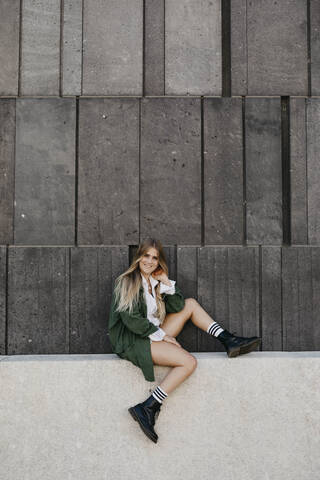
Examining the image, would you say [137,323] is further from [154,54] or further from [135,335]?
[154,54]

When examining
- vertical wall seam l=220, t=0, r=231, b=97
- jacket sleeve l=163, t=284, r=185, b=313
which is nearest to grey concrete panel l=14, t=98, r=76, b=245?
jacket sleeve l=163, t=284, r=185, b=313

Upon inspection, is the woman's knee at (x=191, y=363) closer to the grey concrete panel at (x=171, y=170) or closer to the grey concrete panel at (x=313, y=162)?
the grey concrete panel at (x=171, y=170)

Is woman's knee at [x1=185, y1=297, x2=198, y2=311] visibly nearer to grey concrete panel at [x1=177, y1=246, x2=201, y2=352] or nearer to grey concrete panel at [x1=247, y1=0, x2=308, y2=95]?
grey concrete panel at [x1=177, y1=246, x2=201, y2=352]

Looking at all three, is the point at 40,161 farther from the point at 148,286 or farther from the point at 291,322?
the point at 291,322

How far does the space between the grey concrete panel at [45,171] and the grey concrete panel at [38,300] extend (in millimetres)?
156

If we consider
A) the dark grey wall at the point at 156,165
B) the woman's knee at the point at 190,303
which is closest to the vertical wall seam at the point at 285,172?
the dark grey wall at the point at 156,165

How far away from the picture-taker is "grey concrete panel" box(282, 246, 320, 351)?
13.7 ft

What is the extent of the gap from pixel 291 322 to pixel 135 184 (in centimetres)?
196

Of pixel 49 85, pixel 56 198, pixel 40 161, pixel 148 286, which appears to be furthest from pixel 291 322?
pixel 49 85

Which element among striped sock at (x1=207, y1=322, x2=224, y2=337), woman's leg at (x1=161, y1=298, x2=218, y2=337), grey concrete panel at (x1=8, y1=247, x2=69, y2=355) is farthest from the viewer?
grey concrete panel at (x1=8, y1=247, x2=69, y2=355)

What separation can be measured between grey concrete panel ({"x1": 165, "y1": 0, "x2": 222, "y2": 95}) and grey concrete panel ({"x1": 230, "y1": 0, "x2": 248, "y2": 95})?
0.13m

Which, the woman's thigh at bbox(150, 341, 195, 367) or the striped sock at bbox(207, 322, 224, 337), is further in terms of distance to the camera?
the striped sock at bbox(207, 322, 224, 337)

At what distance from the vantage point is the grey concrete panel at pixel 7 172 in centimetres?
420

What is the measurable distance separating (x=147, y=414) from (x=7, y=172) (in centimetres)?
251
